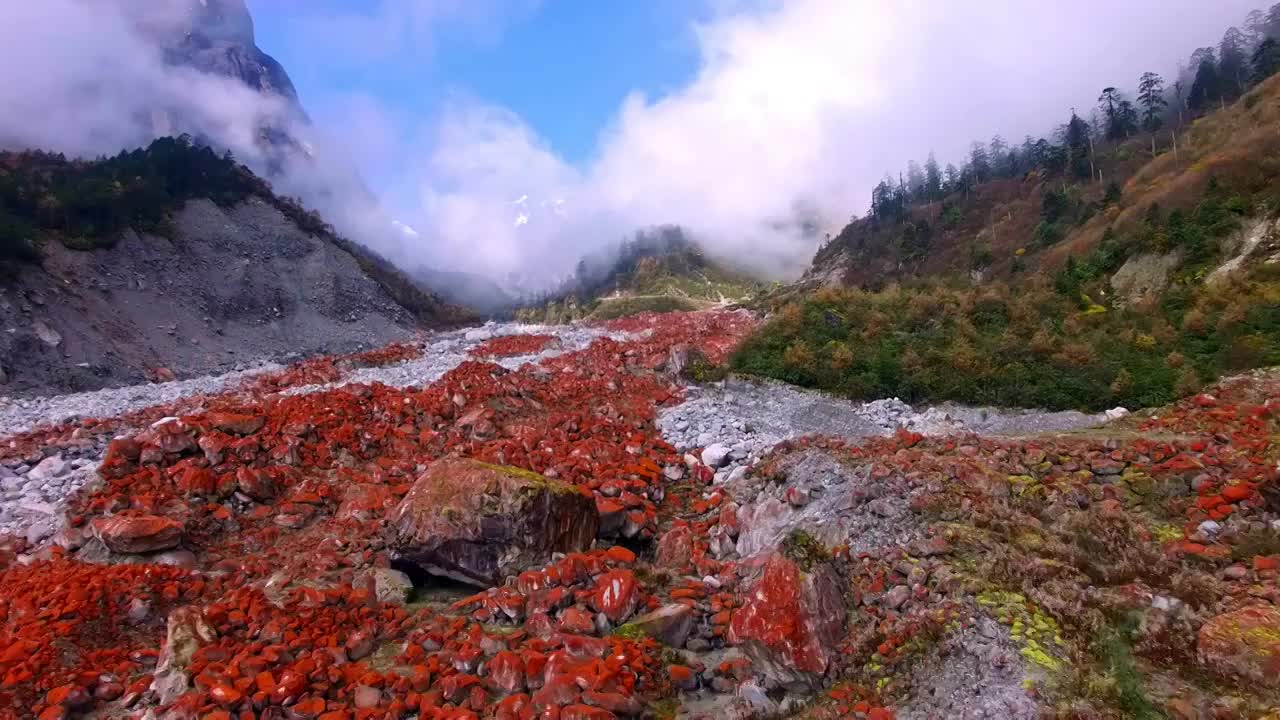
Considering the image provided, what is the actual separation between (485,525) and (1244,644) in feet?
Answer: 24.7

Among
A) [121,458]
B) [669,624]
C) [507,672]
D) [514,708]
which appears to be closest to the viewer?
[514,708]

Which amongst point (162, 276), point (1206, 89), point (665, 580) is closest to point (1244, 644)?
A: point (665, 580)

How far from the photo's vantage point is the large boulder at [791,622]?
579 centimetres

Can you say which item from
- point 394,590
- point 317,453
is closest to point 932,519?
point 394,590

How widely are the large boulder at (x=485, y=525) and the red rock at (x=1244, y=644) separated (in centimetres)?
Answer: 657

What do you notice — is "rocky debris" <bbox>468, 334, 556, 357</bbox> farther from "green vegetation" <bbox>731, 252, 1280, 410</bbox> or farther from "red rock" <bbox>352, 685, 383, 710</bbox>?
"red rock" <bbox>352, 685, 383, 710</bbox>

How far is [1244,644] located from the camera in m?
4.90

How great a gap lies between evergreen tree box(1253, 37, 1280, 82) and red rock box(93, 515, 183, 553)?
3365 inches

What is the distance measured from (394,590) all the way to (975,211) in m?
77.3

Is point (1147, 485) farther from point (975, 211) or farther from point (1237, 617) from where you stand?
point (975, 211)

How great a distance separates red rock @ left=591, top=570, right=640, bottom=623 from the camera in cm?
689

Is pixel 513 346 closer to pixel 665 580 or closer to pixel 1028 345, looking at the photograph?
pixel 1028 345

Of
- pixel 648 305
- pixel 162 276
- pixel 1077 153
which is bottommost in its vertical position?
pixel 648 305

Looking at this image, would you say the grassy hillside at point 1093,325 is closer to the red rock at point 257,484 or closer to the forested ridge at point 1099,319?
the forested ridge at point 1099,319
